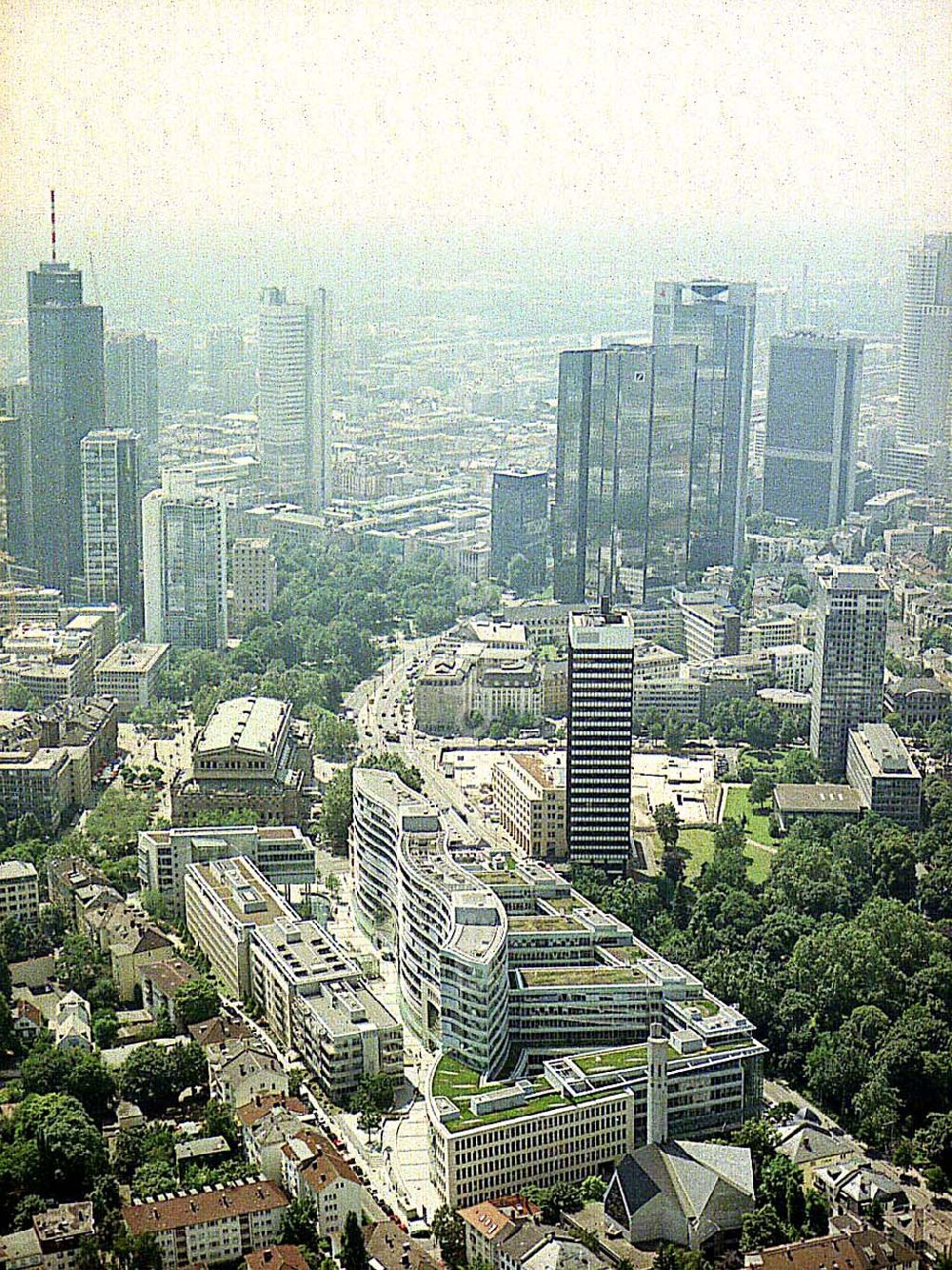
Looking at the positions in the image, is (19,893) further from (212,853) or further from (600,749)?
(600,749)

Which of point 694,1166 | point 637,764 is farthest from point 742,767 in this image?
point 694,1166

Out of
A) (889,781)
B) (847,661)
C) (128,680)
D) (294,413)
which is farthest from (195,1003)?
(294,413)

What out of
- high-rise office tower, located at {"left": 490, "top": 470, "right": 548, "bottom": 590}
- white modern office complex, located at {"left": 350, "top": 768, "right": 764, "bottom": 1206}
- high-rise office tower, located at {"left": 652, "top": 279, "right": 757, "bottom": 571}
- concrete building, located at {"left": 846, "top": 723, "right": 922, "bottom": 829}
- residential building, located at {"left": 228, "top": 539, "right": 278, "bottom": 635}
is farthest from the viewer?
high-rise office tower, located at {"left": 652, "top": 279, "right": 757, "bottom": 571}

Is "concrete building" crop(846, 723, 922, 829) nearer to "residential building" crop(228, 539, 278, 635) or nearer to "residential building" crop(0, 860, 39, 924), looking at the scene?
"residential building" crop(0, 860, 39, 924)

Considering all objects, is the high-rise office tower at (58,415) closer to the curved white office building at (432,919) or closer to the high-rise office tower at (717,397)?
the high-rise office tower at (717,397)

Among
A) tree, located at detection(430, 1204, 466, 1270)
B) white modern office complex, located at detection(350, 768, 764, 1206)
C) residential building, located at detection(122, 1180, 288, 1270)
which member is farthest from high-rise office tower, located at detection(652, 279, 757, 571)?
residential building, located at detection(122, 1180, 288, 1270)

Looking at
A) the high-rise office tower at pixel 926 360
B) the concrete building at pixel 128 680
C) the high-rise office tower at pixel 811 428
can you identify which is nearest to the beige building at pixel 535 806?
the concrete building at pixel 128 680
